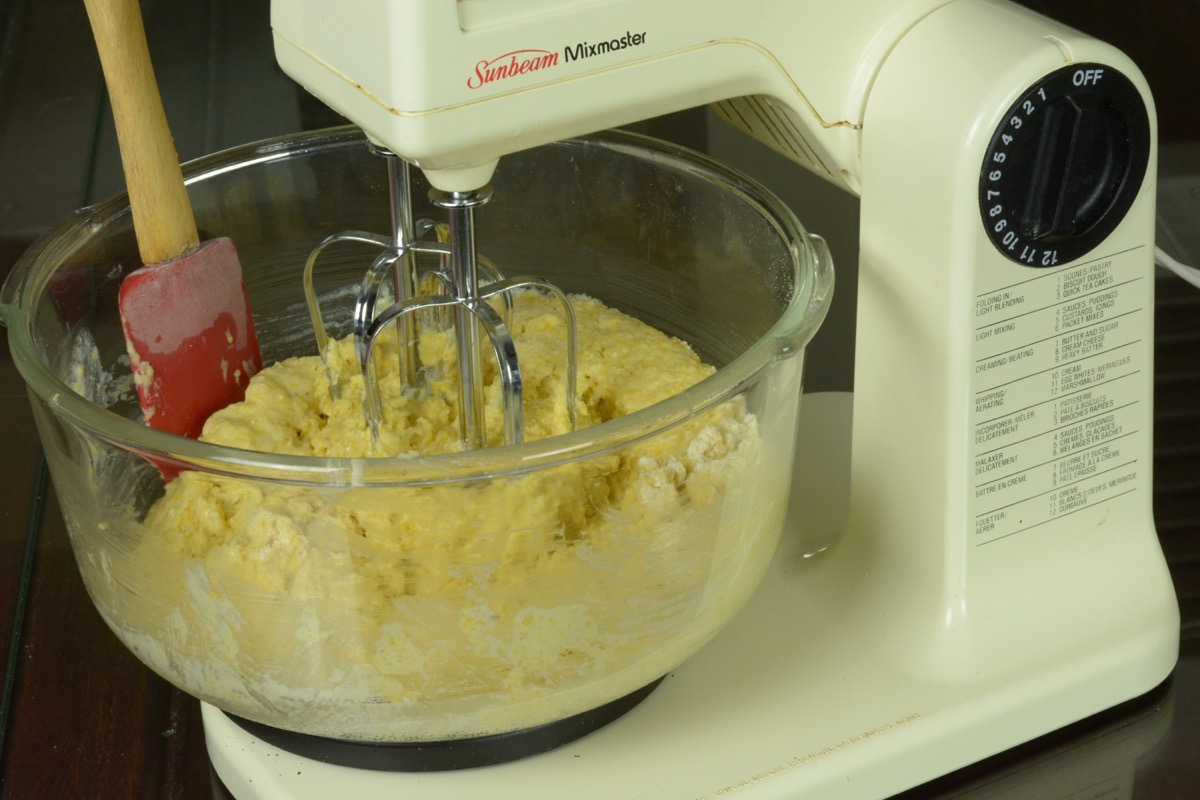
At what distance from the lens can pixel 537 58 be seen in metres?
A: 0.55

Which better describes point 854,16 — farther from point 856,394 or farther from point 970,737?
point 970,737

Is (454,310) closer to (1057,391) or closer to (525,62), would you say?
(525,62)

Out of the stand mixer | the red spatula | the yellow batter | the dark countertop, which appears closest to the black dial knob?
the stand mixer

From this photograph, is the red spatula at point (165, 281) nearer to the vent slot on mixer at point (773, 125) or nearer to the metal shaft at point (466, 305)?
the metal shaft at point (466, 305)

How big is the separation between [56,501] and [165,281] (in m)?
0.29

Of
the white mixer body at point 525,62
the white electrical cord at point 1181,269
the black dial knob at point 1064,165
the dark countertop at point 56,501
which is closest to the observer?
the white mixer body at point 525,62

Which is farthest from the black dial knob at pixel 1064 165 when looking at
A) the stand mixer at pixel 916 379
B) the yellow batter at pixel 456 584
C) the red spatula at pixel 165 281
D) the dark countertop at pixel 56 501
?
the red spatula at pixel 165 281

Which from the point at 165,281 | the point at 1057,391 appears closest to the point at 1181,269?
the point at 1057,391

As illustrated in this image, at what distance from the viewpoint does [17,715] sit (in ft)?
2.54

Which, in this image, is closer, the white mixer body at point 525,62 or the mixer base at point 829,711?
the white mixer body at point 525,62

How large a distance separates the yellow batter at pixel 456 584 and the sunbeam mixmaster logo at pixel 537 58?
148mm

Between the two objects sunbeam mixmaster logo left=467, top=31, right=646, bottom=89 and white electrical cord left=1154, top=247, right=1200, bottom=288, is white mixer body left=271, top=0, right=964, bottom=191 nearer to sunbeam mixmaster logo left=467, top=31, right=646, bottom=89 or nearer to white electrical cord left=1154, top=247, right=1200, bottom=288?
sunbeam mixmaster logo left=467, top=31, right=646, bottom=89

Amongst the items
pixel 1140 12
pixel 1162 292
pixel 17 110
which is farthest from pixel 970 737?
pixel 17 110

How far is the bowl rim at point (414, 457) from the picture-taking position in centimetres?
56
